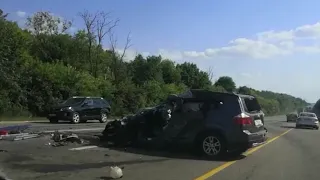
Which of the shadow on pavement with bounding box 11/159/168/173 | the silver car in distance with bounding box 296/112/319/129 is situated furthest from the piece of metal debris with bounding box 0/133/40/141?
the silver car in distance with bounding box 296/112/319/129

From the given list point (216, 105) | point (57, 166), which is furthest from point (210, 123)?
point (57, 166)

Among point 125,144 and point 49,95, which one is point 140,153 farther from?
point 49,95

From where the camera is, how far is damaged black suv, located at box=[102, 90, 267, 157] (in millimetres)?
13203

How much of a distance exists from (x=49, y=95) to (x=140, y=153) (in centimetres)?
2416

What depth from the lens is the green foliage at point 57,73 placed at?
34.4 meters

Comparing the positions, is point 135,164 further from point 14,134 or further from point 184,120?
point 14,134

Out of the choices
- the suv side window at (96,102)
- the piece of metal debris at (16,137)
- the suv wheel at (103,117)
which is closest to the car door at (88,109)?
the suv side window at (96,102)

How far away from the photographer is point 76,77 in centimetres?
3966

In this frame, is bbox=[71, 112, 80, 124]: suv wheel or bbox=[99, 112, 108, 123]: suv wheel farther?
bbox=[99, 112, 108, 123]: suv wheel

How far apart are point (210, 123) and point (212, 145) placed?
608 mm

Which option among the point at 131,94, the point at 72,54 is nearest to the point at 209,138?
Result: the point at 131,94

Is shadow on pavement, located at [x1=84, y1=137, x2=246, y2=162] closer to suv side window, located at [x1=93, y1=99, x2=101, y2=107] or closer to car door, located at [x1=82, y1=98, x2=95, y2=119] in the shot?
car door, located at [x1=82, y1=98, x2=95, y2=119]

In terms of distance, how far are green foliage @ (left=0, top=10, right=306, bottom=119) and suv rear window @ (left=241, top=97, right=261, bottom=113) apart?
10.6 ft

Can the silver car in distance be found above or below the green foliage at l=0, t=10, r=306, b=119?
below
